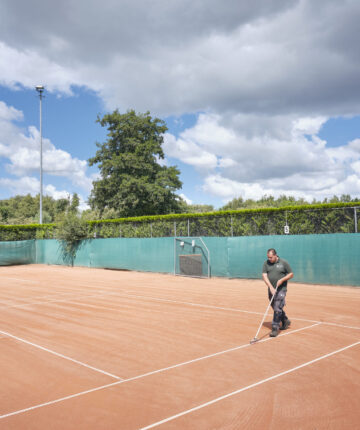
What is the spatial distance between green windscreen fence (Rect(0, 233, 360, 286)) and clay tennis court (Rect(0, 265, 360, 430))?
4765 mm

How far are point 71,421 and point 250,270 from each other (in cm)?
Answer: 1587

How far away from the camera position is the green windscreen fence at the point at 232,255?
1684cm

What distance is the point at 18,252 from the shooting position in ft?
110

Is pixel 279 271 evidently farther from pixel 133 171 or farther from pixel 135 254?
pixel 133 171

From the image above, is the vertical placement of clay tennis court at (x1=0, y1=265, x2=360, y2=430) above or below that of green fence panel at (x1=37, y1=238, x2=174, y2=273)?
below

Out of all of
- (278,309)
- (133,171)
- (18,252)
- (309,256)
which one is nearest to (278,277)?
(278,309)

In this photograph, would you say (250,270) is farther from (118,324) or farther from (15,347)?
(15,347)

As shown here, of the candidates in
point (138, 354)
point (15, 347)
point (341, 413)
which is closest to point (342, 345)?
point (341, 413)

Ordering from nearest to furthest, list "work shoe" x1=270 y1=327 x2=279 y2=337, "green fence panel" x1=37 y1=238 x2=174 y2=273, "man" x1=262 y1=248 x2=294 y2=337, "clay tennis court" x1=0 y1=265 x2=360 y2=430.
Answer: "clay tennis court" x1=0 y1=265 x2=360 y2=430 < "work shoe" x1=270 y1=327 x2=279 y2=337 < "man" x1=262 y1=248 x2=294 y2=337 < "green fence panel" x1=37 y1=238 x2=174 y2=273

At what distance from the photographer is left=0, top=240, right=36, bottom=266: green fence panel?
32.5m

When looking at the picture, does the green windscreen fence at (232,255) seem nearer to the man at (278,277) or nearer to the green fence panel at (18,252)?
the green fence panel at (18,252)

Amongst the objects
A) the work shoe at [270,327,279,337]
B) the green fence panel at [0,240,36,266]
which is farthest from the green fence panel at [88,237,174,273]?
the work shoe at [270,327,279,337]

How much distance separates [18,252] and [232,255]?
20475mm

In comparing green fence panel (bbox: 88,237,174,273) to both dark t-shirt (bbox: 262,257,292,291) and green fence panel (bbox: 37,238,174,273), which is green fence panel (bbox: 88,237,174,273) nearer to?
green fence panel (bbox: 37,238,174,273)
